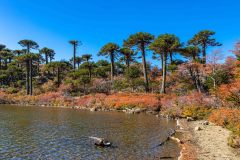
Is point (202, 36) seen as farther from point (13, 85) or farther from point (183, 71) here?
point (13, 85)

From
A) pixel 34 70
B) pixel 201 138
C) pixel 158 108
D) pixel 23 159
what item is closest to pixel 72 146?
pixel 23 159

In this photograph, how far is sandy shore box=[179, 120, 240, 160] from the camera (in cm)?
1096

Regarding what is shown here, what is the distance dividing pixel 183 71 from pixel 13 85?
42.9 m

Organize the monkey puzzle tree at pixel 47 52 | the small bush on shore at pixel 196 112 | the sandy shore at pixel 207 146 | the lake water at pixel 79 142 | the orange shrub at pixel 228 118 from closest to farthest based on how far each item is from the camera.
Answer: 1. the sandy shore at pixel 207 146
2. the lake water at pixel 79 142
3. the orange shrub at pixel 228 118
4. the small bush on shore at pixel 196 112
5. the monkey puzzle tree at pixel 47 52

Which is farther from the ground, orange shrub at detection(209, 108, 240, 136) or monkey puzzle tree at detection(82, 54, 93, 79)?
monkey puzzle tree at detection(82, 54, 93, 79)

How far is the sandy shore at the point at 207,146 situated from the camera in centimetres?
1096

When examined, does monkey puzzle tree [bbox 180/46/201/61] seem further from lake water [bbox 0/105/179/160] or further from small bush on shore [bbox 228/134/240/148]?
small bush on shore [bbox 228/134/240/148]

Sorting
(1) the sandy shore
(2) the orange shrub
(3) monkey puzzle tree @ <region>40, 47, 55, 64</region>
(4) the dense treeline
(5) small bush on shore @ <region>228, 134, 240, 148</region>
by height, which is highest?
(3) monkey puzzle tree @ <region>40, 47, 55, 64</region>

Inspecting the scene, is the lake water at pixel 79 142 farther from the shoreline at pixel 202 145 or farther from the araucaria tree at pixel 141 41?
the araucaria tree at pixel 141 41

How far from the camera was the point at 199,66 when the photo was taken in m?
38.3

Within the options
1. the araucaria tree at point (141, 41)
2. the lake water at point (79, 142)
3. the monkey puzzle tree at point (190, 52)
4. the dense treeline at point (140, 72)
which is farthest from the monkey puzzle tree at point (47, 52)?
the lake water at point (79, 142)

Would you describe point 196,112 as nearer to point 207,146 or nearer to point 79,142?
point 207,146

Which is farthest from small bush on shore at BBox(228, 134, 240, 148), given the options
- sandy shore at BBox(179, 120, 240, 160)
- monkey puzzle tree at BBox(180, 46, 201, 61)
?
monkey puzzle tree at BBox(180, 46, 201, 61)

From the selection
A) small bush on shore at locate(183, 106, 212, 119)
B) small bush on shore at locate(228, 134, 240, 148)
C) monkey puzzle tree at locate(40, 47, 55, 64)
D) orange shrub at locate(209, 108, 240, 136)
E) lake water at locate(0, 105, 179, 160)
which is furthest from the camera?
monkey puzzle tree at locate(40, 47, 55, 64)
